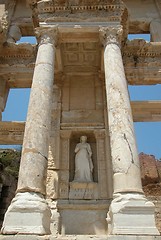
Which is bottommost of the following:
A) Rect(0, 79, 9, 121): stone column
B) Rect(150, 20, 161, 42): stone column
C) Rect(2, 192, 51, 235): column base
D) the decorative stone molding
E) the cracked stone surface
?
Rect(2, 192, 51, 235): column base

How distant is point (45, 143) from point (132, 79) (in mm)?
5754

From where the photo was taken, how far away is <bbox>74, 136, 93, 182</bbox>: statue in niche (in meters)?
8.86

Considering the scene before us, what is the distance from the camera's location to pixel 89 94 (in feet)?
36.2

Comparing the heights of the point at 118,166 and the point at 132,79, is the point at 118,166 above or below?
below

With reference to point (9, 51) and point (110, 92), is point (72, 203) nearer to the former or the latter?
point (110, 92)

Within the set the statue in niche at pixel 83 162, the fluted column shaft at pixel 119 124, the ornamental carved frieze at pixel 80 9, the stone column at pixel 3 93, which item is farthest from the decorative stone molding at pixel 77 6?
the statue in niche at pixel 83 162

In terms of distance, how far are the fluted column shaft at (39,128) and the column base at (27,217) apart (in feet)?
1.09

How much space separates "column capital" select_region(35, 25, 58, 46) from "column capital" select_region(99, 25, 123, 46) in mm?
1638

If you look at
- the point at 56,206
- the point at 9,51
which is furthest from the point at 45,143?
the point at 9,51

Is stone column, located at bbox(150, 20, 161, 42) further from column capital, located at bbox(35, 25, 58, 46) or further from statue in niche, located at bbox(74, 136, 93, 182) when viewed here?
statue in niche, located at bbox(74, 136, 93, 182)

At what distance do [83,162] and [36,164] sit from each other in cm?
293

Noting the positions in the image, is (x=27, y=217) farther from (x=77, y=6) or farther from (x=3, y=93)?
(x=77, y=6)

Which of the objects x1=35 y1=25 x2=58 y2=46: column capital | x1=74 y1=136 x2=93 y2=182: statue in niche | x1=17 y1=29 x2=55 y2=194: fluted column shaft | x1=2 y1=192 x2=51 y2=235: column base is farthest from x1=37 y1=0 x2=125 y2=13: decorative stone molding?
x1=2 y1=192 x2=51 y2=235: column base

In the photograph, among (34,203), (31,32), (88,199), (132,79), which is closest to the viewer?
(34,203)
